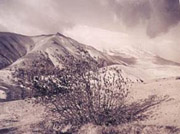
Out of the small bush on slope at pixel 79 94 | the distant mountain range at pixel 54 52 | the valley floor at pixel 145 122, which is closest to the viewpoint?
the valley floor at pixel 145 122

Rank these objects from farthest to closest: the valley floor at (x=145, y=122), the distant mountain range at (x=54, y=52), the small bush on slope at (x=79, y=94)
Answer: the distant mountain range at (x=54, y=52)
the small bush on slope at (x=79, y=94)
the valley floor at (x=145, y=122)

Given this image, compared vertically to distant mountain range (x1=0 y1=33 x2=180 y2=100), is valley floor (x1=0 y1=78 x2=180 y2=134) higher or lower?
lower

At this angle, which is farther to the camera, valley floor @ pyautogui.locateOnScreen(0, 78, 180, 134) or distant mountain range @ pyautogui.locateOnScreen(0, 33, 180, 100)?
distant mountain range @ pyautogui.locateOnScreen(0, 33, 180, 100)

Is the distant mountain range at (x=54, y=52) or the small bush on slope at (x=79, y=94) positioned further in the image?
the distant mountain range at (x=54, y=52)

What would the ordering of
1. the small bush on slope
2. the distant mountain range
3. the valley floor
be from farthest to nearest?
the distant mountain range
the small bush on slope
the valley floor

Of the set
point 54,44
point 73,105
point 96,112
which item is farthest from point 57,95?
point 54,44

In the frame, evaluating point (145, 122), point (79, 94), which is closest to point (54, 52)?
point (79, 94)

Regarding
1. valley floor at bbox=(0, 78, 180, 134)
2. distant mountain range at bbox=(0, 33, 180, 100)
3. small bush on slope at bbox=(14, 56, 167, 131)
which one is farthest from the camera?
distant mountain range at bbox=(0, 33, 180, 100)

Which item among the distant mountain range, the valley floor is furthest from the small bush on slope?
the distant mountain range

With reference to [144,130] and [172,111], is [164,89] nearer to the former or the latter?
[172,111]

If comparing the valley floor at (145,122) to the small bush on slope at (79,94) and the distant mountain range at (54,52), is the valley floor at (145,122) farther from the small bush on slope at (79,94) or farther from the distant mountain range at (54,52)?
the distant mountain range at (54,52)

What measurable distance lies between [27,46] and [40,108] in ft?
154

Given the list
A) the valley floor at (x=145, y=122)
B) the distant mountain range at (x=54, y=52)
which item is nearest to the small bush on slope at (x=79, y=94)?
the valley floor at (x=145, y=122)

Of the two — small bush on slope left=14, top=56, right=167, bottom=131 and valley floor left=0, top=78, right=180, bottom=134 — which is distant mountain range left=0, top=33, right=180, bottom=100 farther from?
small bush on slope left=14, top=56, right=167, bottom=131
